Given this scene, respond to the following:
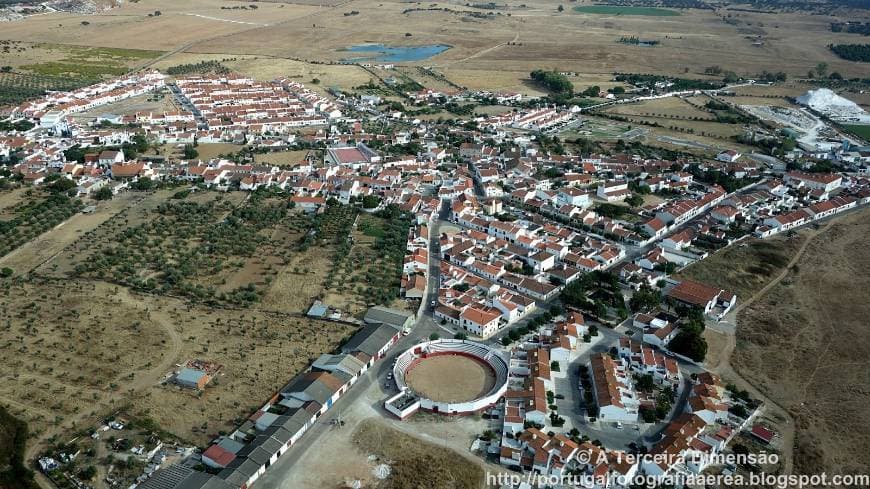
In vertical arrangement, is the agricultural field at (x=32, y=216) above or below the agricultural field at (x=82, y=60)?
below

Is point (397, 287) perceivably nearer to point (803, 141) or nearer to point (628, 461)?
point (628, 461)

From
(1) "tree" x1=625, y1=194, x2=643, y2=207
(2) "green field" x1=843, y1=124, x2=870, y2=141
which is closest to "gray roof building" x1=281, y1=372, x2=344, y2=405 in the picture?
(1) "tree" x1=625, y1=194, x2=643, y2=207

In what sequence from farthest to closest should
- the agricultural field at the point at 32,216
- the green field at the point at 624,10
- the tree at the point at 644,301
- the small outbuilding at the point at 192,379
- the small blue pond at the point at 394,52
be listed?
the green field at the point at 624,10
the small blue pond at the point at 394,52
the agricultural field at the point at 32,216
the tree at the point at 644,301
the small outbuilding at the point at 192,379

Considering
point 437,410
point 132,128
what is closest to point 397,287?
point 437,410

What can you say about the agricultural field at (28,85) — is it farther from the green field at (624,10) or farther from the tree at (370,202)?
the green field at (624,10)

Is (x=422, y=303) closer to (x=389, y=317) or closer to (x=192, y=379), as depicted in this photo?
(x=389, y=317)

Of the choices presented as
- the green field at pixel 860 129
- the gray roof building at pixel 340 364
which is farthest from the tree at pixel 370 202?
the green field at pixel 860 129

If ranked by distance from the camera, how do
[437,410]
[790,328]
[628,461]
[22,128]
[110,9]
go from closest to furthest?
1. [628,461]
2. [437,410]
3. [790,328]
4. [22,128]
5. [110,9]
